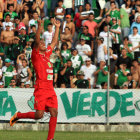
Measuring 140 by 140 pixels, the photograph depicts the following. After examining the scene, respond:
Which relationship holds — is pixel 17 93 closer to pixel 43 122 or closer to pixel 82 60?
pixel 43 122

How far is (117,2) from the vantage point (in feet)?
65.1

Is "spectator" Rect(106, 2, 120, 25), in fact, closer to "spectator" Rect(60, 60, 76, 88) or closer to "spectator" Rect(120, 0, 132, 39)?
"spectator" Rect(120, 0, 132, 39)

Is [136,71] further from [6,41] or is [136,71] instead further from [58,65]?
[6,41]

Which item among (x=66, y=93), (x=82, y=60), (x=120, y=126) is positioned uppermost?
(x=82, y=60)

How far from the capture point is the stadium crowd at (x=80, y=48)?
14.5 m

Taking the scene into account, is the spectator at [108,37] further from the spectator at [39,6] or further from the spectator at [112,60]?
the spectator at [39,6]

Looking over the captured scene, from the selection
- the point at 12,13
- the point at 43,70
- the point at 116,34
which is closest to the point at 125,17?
the point at 116,34

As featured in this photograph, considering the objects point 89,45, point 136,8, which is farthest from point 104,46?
point 136,8

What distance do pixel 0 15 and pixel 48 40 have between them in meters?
3.91

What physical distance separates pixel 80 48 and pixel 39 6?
5339mm

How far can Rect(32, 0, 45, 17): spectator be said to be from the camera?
64.1ft

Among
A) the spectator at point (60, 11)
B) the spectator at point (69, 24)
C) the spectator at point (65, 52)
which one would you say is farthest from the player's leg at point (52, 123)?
the spectator at point (60, 11)

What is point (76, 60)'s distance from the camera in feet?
49.7

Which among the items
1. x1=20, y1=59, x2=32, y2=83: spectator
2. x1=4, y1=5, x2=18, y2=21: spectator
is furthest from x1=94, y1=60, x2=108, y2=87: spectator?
x1=4, y1=5, x2=18, y2=21: spectator
